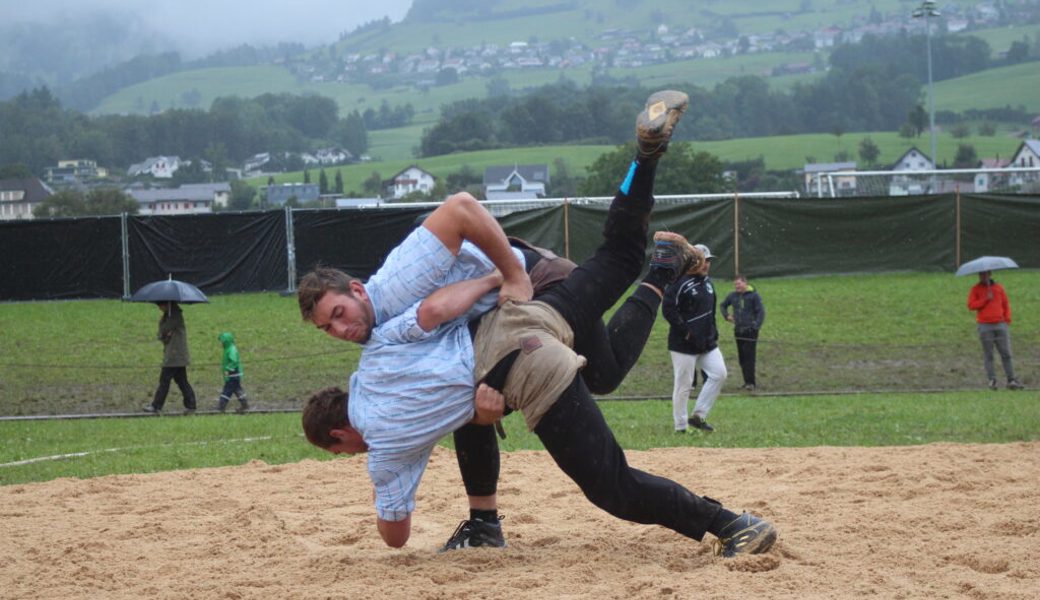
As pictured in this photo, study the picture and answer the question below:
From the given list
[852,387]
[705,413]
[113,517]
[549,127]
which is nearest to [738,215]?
[852,387]

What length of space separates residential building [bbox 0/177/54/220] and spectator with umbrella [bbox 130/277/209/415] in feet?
94.2

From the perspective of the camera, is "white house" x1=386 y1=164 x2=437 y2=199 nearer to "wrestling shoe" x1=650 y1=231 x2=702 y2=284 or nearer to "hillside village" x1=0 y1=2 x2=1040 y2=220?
"hillside village" x1=0 y1=2 x2=1040 y2=220

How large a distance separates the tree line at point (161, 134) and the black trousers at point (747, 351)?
2878 inches

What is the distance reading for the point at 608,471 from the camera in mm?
6047

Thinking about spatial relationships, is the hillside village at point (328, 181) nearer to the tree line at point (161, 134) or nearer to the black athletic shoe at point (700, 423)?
the tree line at point (161, 134)

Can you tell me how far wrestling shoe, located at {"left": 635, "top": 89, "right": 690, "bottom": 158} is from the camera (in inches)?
229

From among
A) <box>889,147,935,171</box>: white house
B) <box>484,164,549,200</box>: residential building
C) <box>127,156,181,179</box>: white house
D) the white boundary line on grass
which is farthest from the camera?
<box>127,156,181,179</box>: white house

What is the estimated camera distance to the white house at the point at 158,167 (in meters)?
84.2

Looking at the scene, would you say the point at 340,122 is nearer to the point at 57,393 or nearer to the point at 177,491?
the point at 57,393

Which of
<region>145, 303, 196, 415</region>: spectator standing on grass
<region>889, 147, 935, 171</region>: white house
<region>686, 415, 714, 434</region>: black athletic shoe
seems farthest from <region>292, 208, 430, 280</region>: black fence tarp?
<region>889, 147, 935, 171</region>: white house

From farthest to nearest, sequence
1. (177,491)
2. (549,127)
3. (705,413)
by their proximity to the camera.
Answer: (549,127) → (705,413) → (177,491)

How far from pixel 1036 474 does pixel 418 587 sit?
4.66m

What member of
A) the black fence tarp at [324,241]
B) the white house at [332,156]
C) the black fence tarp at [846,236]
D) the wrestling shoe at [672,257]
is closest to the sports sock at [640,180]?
the wrestling shoe at [672,257]

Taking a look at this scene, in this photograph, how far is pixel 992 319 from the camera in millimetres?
17219
